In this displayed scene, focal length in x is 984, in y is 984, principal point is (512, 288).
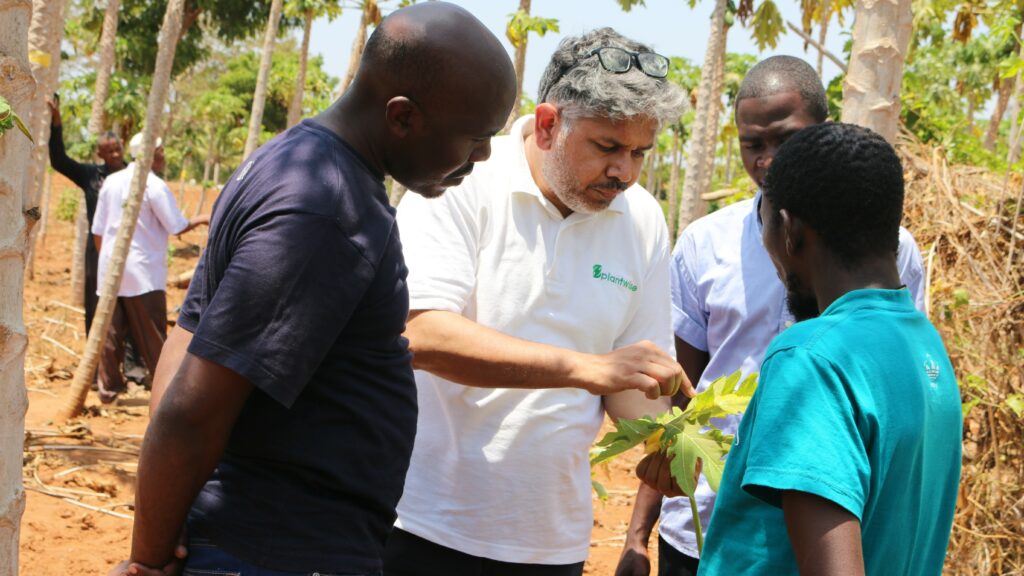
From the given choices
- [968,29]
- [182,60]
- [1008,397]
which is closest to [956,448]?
[1008,397]

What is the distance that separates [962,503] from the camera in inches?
170

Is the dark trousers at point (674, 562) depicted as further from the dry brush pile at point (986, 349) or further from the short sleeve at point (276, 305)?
the dry brush pile at point (986, 349)

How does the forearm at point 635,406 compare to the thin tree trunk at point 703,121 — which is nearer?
the forearm at point 635,406

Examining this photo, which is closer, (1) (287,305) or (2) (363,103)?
(1) (287,305)

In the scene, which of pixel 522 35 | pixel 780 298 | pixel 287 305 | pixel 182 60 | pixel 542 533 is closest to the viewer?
pixel 287 305

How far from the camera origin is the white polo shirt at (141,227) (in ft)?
24.7

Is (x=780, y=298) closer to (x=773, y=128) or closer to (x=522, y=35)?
(x=773, y=128)

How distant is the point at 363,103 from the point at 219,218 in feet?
1.09

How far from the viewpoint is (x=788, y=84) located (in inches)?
113

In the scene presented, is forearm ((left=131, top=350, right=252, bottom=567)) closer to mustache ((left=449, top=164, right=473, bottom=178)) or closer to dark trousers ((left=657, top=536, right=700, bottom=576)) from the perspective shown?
mustache ((left=449, top=164, right=473, bottom=178))

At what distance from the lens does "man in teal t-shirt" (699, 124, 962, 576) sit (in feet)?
4.78

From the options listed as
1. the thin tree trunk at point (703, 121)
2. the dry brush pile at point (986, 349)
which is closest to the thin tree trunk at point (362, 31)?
the thin tree trunk at point (703, 121)

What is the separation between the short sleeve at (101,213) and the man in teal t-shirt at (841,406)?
22.4ft

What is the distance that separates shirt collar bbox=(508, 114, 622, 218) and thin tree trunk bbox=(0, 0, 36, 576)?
3.99 ft
